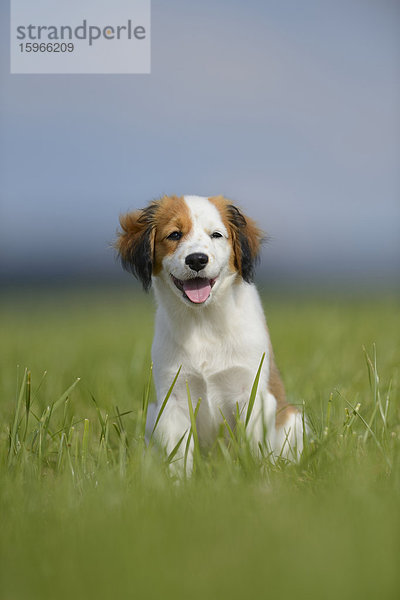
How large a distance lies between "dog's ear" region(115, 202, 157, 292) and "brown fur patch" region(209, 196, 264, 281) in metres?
0.38

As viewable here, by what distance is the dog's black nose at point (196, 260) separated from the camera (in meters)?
3.43

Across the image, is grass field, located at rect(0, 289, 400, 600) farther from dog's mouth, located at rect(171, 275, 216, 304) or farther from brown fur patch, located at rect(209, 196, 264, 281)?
brown fur patch, located at rect(209, 196, 264, 281)

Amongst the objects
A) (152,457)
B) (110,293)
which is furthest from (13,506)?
(110,293)

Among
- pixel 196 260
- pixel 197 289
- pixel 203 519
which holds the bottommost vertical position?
pixel 203 519

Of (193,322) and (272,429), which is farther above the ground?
(193,322)

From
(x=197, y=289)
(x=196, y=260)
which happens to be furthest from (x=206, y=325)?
(x=196, y=260)

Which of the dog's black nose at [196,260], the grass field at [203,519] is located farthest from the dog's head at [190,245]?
the grass field at [203,519]

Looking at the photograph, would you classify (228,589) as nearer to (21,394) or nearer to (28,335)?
(21,394)

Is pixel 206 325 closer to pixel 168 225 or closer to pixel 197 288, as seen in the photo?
pixel 197 288

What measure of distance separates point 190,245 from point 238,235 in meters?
0.45

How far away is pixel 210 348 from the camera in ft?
12.2

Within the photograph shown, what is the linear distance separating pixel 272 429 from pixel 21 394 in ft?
4.25

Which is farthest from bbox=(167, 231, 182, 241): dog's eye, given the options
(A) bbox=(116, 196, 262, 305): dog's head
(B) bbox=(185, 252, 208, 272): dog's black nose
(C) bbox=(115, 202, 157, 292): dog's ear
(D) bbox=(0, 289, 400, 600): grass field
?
(D) bbox=(0, 289, 400, 600): grass field

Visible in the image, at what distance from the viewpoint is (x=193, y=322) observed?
12.3 feet
